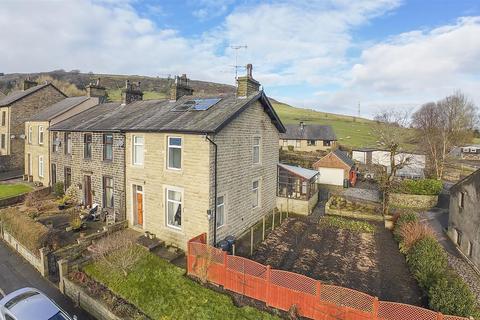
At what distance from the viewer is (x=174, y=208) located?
1565 centimetres

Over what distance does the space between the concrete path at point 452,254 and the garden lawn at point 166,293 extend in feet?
36.1

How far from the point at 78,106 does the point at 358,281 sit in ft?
90.1

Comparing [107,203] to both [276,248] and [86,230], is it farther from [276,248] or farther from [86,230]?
[276,248]

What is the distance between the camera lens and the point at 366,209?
78.9 ft

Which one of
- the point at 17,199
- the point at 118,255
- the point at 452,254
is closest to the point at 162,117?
the point at 118,255

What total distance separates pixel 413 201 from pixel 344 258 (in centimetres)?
1784

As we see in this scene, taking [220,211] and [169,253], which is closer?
[169,253]

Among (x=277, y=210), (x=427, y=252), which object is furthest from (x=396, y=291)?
(x=277, y=210)

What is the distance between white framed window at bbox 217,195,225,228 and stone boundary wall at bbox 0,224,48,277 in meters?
8.49

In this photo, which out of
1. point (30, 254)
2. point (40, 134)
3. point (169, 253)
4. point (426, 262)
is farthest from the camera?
point (40, 134)

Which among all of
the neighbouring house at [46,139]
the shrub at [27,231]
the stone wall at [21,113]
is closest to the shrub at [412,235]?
the shrub at [27,231]

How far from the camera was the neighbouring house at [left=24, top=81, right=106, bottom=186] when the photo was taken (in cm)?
2567

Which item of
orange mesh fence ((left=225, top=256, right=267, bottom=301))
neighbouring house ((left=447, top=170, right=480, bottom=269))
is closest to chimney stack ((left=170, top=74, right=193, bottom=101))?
orange mesh fence ((left=225, top=256, right=267, bottom=301))

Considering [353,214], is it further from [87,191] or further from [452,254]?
[87,191]
